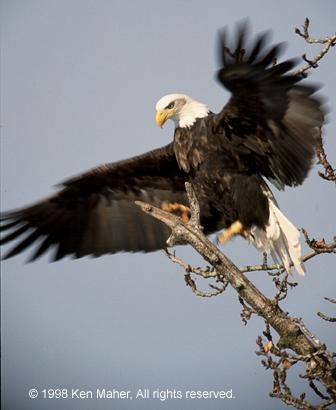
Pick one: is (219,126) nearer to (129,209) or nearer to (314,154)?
(314,154)

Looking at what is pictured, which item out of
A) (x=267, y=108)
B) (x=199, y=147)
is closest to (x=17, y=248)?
(x=199, y=147)

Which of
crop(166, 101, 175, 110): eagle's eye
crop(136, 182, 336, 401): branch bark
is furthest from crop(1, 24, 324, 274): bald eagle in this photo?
crop(136, 182, 336, 401): branch bark

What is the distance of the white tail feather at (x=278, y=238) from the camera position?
693cm

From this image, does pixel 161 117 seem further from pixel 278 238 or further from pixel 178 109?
pixel 278 238

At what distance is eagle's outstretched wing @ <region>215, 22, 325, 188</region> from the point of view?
20.2ft

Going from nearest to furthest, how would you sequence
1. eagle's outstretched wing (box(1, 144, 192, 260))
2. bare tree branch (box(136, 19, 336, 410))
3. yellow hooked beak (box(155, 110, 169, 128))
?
bare tree branch (box(136, 19, 336, 410))
yellow hooked beak (box(155, 110, 169, 128))
eagle's outstretched wing (box(1, 144, 192, 260))

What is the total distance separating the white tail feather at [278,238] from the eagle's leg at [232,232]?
0.35 feet

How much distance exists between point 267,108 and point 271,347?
2.00 metres

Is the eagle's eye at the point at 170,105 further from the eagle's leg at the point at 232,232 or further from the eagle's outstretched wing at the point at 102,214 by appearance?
the eagle's leg at the point at 232,232

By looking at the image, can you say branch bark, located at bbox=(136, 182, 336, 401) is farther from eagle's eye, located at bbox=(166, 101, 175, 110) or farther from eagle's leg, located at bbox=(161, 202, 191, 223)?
eagle's leg, located at bbox=(161, 202, 191, 223)

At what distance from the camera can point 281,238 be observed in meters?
7.11

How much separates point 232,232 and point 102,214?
1.73 metres

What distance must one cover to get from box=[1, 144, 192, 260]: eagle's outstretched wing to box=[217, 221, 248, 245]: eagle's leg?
31.2 inches

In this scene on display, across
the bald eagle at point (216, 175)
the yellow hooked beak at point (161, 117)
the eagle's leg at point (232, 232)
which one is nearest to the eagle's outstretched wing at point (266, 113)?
the bald eagle at point (216, 175)
